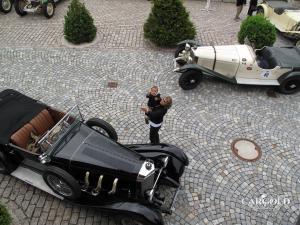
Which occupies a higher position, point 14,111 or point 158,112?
point 158,112

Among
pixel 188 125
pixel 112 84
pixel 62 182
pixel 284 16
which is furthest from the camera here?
pixel 284 16

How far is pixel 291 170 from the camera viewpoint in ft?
22.8

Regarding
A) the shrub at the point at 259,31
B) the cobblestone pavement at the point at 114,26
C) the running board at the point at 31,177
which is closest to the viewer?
the running board at the point at 31,177

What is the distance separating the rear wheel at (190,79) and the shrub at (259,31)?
2.69 m

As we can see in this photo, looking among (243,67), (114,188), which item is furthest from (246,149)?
(114,188)

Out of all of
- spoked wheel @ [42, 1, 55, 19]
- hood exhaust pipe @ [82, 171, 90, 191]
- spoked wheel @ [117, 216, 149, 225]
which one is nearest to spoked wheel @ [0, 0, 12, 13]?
spoked wheel @ [42, 1, 55, 19]

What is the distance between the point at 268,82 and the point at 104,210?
5942mm

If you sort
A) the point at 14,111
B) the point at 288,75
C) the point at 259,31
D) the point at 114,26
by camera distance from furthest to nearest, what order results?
the point at 114,26 < the point at 259,31 < the point at 288,75 < the point at 14,111

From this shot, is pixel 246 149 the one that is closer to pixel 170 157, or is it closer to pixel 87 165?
pixel 170 157

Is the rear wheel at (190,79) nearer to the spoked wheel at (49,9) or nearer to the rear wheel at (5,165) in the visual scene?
the rear wheel at (5,165)

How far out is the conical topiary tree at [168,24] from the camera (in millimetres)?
10227

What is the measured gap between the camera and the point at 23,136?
605 cm

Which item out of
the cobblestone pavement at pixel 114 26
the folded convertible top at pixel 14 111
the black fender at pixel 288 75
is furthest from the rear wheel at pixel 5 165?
the black fender at pixel 288 75

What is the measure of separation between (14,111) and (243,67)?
5.98m
